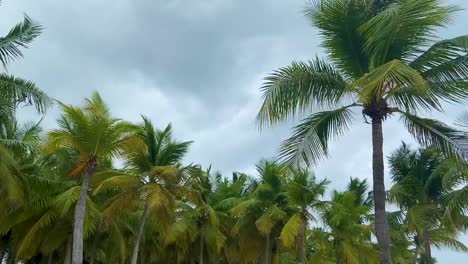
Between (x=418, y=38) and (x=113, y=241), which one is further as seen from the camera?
(x=113, y=241)

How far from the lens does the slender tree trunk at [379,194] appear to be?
38.8 feet

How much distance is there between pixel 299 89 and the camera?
1304cm

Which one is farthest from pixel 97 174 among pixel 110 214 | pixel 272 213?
pixel 272 213

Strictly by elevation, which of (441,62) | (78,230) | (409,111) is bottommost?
(78,230)

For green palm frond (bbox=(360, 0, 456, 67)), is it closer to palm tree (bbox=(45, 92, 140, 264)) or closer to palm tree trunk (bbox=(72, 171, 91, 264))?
palm tree (bbox=(45, 92, 140, 264))

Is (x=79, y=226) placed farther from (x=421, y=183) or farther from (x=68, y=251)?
(x=421, y=183)

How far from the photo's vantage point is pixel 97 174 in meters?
22.7

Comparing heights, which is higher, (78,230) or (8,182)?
(8,182)

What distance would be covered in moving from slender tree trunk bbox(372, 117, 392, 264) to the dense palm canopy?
0.08 feet

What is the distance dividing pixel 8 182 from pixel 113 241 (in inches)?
408

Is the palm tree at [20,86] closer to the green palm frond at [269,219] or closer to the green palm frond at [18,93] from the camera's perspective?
the green palm frond at [18,93]

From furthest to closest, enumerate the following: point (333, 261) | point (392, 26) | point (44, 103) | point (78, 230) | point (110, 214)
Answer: point (333, 261) < point (110, 214) < point (78, 230) < point (44, 103) < point (392, 26)

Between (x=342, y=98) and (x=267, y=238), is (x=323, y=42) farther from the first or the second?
(x=267, y=238)

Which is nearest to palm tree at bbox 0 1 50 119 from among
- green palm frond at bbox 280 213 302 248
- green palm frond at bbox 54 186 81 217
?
green palm frond at bbox 54 186 81 217
